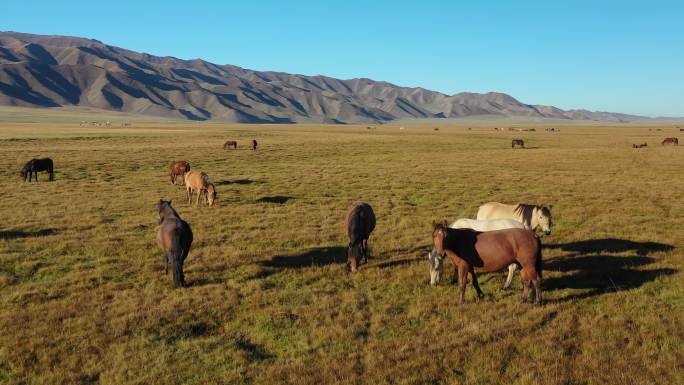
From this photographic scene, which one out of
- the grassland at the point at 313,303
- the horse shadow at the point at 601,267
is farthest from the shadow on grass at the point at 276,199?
the horse shadow at the point at 601,267

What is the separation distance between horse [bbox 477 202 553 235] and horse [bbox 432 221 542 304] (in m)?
3.59

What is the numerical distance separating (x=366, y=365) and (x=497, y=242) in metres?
3.96

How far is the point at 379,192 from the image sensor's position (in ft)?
80.9

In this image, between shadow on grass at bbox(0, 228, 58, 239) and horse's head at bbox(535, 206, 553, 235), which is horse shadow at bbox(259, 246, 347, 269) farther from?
shadow on grass at bbox(0, 228, 58, 239)

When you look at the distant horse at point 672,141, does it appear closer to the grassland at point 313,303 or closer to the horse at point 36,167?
the grassland at point 313,303

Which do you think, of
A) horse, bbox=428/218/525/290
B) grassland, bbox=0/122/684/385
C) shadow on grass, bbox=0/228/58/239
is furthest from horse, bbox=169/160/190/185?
horse, bbox=428/218/525/290

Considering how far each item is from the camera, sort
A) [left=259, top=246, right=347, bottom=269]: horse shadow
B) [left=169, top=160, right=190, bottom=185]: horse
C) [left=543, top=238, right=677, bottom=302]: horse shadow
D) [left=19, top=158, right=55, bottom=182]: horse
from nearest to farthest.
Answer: [left=543, top=238, right=677, bottom=302]: horse shadow
[left=259, top=246, right=347, bottom=269]: horse shadow
[left=169, top=160, right=190, bottom=185]: horse
[left=19, top=158, right=55, bottom=182]: horse

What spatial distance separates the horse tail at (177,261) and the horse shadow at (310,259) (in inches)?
98.5

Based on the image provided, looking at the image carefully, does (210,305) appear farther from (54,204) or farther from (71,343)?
(54,204)

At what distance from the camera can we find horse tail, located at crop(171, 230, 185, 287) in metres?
10.2

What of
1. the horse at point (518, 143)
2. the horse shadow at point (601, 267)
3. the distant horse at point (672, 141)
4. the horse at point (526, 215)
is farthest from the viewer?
the distant horse at point (672, 141)

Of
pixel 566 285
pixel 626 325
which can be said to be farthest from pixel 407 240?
pixel 626 325

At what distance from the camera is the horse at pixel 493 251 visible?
9000mm

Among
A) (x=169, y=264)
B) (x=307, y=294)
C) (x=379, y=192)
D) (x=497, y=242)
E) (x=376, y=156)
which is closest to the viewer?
(x=497, y=242)
